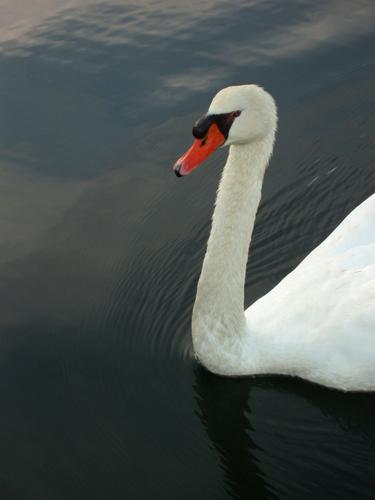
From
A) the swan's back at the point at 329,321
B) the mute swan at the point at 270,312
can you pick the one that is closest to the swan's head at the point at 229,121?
the mute swan at the point at 270,312

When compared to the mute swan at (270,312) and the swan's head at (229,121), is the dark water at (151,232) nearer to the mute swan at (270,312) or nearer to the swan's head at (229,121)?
the mute swan at (270,312)

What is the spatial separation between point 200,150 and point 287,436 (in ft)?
7.05

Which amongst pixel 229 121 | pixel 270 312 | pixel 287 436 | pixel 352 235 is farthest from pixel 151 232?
pixel 287 436

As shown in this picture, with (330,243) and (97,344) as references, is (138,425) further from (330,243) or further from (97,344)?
(330,243)

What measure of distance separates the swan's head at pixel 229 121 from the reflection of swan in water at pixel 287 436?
72.9 inches

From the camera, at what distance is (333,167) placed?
8.76m

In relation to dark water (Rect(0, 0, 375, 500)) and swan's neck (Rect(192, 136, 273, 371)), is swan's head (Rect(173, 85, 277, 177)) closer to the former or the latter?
swan's neck (Rect(192, 136, 273, 371))

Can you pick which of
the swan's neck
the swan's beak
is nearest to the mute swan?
the swan's neck

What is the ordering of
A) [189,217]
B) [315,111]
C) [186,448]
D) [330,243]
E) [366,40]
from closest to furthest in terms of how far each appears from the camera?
[186,448] < [330,243] < [189,217] < [315,111] < [366,40]

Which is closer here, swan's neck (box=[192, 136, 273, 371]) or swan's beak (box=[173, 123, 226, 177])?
swan's beak (box=[173, 123, 226, 177])

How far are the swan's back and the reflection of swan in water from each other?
0.21 m

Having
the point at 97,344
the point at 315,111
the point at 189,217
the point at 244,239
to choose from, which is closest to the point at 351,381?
the point at 244,239

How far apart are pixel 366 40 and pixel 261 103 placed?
19.1 feet

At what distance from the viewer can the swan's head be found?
547 cm
